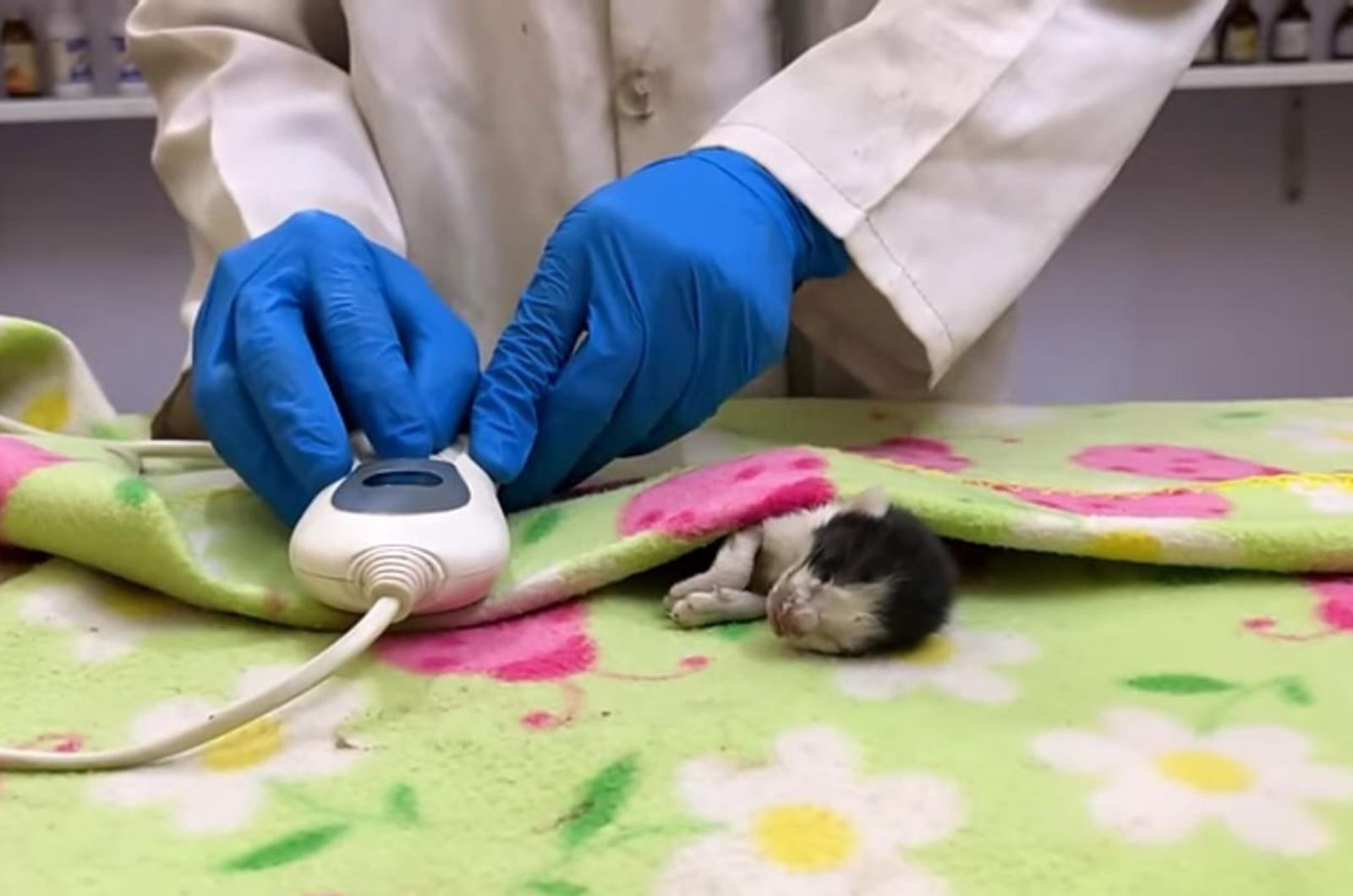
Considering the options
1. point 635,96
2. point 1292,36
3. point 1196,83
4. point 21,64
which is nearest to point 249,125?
point 635,96

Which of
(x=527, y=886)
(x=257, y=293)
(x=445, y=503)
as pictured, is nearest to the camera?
(x=527, y=886)

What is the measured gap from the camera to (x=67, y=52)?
1.42 m

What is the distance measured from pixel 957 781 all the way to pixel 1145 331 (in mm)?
1304

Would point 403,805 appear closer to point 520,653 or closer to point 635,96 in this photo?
point 520,653

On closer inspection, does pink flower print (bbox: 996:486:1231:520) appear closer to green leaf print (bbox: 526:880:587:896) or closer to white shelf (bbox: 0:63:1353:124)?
green leaf print (bbox: 526:880:587:896)

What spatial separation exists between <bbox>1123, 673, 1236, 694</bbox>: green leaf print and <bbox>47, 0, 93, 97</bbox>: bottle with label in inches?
48.6

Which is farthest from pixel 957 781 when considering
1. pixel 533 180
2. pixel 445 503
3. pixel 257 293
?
pixel 533 180

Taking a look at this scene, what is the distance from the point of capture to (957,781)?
373 mm

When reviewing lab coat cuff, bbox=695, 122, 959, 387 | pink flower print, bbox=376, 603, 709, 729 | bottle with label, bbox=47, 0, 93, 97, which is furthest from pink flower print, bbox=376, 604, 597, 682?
bottle with label, bbox=47, 0, 93, 97

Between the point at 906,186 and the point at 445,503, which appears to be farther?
the point at 906,186

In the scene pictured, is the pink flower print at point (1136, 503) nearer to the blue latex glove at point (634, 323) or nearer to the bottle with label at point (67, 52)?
the blue latex glove at point (634, 323)

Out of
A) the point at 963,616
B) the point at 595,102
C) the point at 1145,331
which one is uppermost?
the point at 595,102

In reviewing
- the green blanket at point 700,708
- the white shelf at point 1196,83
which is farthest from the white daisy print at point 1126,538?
the white shelf at point 1196,83

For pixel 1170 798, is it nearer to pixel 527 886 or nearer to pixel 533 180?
pixel 527 886
